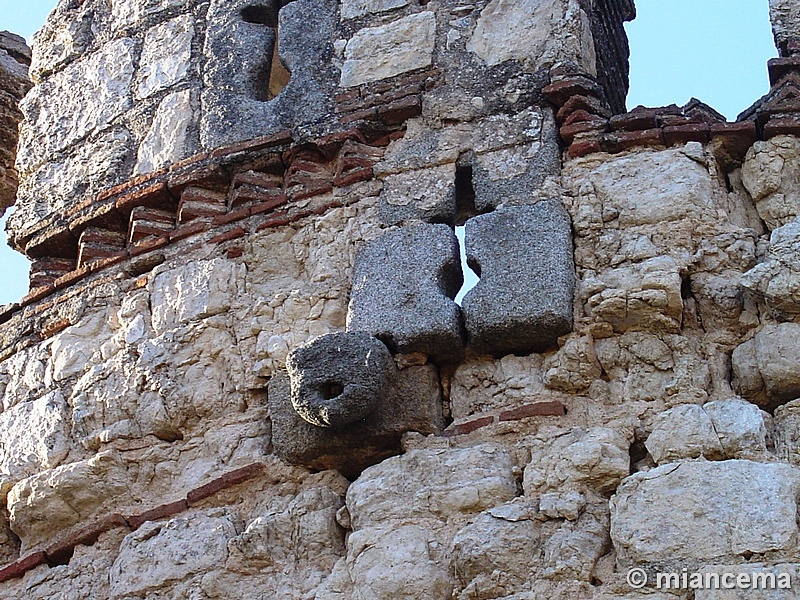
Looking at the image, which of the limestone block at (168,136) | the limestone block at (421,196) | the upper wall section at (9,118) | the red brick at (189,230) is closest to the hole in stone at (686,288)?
the limestone block at (421,196)

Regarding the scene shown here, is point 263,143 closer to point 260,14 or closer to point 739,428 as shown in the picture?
point 260,14

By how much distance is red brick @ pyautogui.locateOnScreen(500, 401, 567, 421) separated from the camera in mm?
3977

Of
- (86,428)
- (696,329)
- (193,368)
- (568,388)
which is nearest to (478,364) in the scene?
(568,388)

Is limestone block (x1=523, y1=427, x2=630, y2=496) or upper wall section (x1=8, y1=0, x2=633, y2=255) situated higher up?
upper wall section (x1=8, y1=0, x2=633, y2=255)

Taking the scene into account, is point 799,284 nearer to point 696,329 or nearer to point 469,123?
point 696,329

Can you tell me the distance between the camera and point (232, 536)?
4070 mm

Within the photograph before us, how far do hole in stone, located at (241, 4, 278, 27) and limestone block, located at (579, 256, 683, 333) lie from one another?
1775 mm

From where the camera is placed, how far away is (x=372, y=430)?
4070 millimetres

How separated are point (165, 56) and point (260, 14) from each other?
359 mm

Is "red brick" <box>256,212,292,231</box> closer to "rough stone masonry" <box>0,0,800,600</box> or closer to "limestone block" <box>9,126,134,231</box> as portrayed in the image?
"rough stone masonry" <box>0,0,800,600</box>

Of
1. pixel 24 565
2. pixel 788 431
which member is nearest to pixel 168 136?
pixel 24 565

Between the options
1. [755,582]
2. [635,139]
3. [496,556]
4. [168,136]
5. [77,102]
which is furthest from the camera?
[77,102]

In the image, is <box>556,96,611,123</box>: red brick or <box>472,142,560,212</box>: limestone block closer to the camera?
<box>472,142,560,212</box>: limestone block

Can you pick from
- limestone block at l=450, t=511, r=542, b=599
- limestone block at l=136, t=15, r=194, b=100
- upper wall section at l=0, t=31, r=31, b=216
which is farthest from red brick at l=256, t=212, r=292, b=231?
upper wall section at l=0, t=31, r=31, b=216
